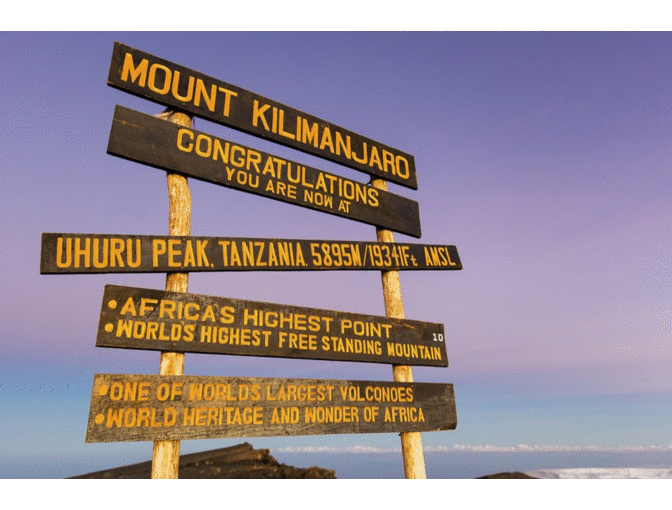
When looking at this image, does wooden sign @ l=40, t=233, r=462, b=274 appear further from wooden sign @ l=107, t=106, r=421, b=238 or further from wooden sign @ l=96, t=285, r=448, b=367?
wooden sign @ l=107, t=106, r=421, b=238

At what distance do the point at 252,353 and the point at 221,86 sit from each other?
3351 mm

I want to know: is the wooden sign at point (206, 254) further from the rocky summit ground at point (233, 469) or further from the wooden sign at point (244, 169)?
the rocky summit ground at point (233, 469)

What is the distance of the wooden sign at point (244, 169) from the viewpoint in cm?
571

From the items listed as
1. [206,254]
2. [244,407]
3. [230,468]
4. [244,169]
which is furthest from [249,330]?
[230,468]

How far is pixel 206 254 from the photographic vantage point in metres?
5.79

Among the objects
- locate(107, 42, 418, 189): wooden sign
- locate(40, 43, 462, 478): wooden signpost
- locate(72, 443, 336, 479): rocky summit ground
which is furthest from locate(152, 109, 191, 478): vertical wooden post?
locate(72, 443, 336, 479): rocky summit ground

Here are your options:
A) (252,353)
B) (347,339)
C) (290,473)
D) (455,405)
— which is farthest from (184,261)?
(290,473)

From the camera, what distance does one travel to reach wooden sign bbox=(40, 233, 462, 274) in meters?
5.14

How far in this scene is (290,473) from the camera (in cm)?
930

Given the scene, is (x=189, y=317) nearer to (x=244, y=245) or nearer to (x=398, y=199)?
(x=244, y=245)

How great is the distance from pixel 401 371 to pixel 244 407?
2.51m

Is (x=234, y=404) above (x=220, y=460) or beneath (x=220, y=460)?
above

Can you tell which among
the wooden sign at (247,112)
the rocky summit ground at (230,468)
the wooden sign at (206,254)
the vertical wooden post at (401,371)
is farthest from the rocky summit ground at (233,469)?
the wooden sign at (247,112)

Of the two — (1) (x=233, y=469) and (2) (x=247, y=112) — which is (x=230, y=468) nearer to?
(1) (x=233, y=469)
